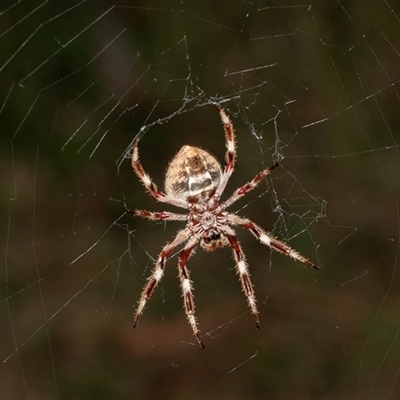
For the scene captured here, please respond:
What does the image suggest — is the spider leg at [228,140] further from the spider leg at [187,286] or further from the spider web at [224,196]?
the spider web at [224,196]

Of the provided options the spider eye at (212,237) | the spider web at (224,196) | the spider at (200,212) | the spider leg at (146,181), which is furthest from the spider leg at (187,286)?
the spider web at (224,196)

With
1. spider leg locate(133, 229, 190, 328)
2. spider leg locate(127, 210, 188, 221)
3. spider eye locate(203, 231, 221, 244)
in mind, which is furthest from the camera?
spider eye locate(203, 231, 221, 244)

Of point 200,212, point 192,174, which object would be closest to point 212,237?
point 200,212

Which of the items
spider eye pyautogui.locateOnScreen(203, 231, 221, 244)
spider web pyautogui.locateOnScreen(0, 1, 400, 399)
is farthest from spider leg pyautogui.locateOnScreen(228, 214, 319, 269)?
spider web pyautogui.locateOnScreen(0, 1, 400, 399)

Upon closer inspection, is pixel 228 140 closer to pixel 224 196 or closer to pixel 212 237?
pixel 212 237

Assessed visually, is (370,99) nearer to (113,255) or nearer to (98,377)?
(113,255)

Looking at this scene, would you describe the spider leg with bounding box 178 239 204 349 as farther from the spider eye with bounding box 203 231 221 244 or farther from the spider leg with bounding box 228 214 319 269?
the spider leg with bounding box 228 214 319 269

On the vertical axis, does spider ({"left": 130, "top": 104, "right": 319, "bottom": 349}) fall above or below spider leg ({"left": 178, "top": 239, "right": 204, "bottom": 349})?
above
